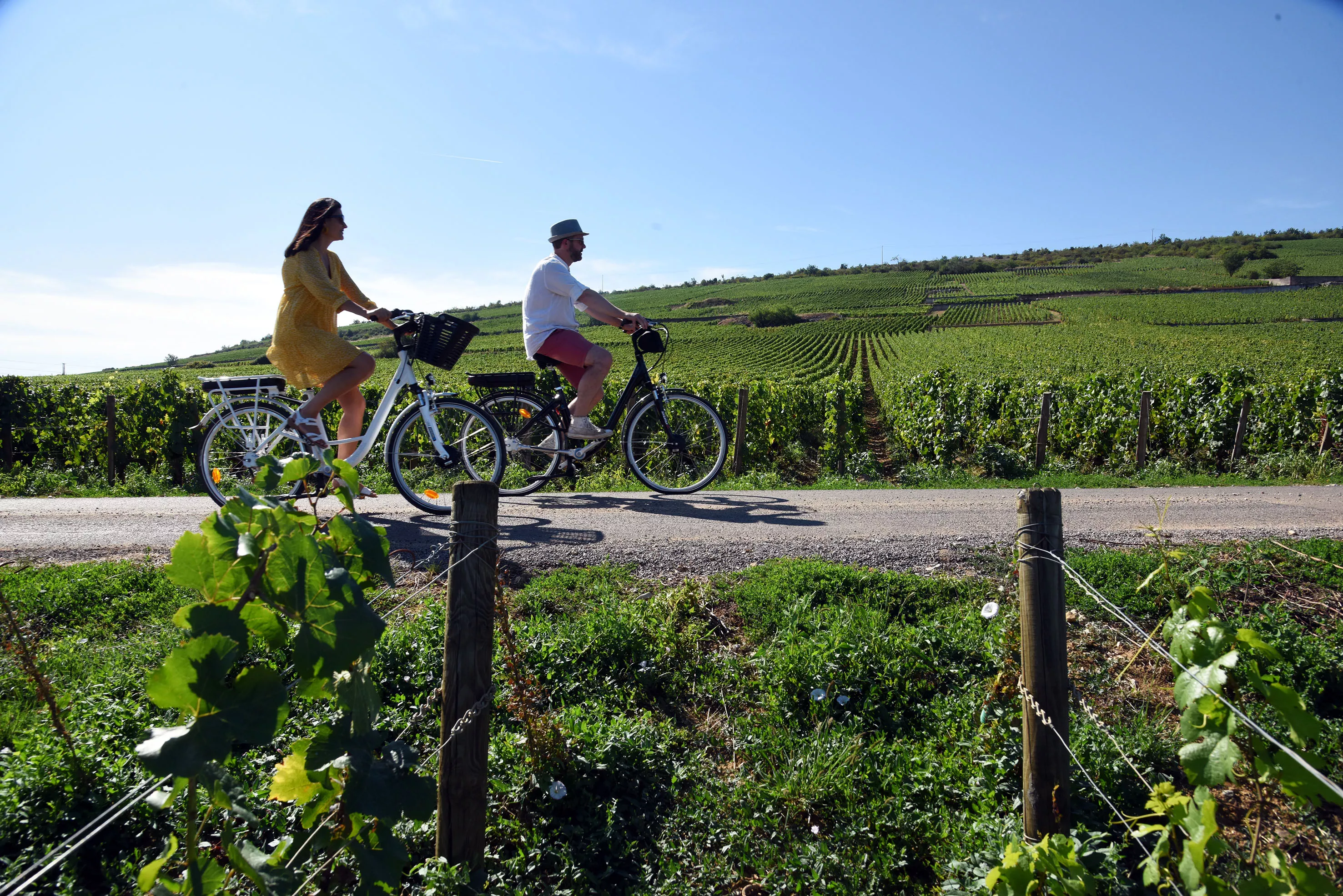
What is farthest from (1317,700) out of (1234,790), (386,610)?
(386,610)

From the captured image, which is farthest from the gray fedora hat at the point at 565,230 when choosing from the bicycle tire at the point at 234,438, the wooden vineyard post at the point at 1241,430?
the wooden vineyard post at the point at 1241,430

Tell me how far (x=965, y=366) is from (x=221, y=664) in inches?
1435

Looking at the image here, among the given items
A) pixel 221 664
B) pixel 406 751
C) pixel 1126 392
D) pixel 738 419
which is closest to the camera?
pixel 221 664

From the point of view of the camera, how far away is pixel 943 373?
13.4 m

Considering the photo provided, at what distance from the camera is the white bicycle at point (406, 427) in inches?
236

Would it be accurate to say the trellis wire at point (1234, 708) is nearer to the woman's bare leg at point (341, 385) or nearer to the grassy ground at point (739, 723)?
the grassy ground at point (739, 723)

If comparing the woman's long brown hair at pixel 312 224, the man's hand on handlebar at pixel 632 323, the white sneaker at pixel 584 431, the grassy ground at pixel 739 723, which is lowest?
the grassy ground at pixel 739 723

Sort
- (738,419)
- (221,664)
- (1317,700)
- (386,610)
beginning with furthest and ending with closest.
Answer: (738,419)
(386,610)
(1317,700)
(221,664)

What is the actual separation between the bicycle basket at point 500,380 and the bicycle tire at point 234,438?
150 centimetres

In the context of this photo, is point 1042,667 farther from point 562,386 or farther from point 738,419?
point 738,419

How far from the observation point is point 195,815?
1438 mm

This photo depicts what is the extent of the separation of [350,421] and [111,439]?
19.9 ft

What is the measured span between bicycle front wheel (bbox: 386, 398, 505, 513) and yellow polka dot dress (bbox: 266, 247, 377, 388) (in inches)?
29.4

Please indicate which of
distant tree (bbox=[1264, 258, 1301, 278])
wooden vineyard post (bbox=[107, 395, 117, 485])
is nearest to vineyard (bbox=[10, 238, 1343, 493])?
wooden vineyard post (bbox=[107, 395, 117, 485])
